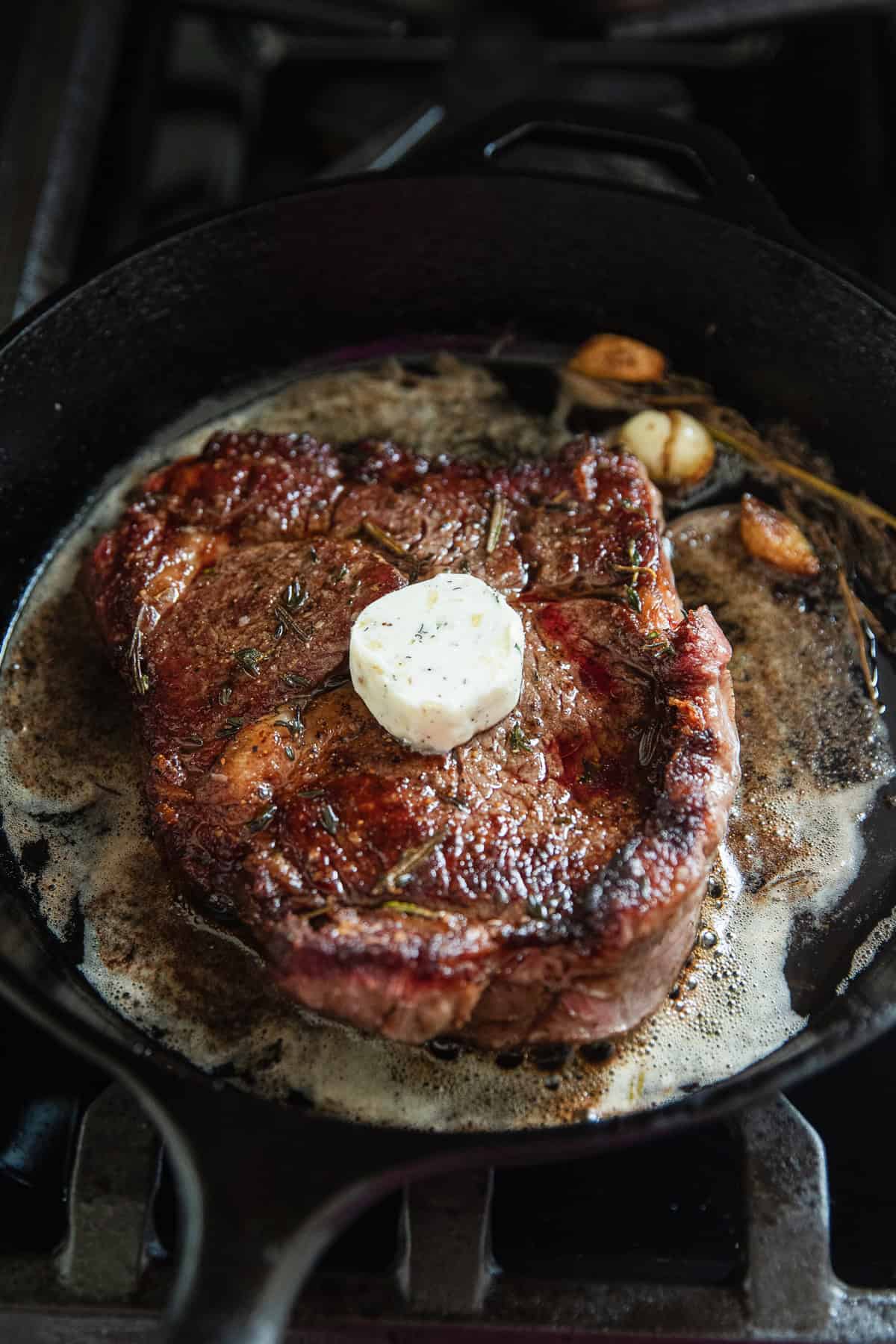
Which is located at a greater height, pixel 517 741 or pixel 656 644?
pixel 656 644

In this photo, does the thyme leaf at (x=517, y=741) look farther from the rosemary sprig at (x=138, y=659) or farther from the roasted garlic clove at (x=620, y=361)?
the roasted garlic clove at (x=620, y=361)

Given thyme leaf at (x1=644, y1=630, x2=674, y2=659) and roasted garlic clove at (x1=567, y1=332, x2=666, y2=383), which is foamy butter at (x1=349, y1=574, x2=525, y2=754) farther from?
roasted garlic clove at (x1=567, y1=332, x2=666, y2=383)

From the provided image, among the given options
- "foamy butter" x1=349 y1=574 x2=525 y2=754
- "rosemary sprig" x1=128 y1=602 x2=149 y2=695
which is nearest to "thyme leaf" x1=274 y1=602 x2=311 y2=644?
"foamy butter" x1=349 y1=574 x2=525 y2=754

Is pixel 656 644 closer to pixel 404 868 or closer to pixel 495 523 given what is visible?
pixel 495 523

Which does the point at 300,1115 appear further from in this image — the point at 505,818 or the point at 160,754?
the point at 160,754

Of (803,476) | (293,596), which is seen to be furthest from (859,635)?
(293,596)

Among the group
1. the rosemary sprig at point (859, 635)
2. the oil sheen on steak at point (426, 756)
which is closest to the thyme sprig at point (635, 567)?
the oil sheen on steak at point (426, 756)
